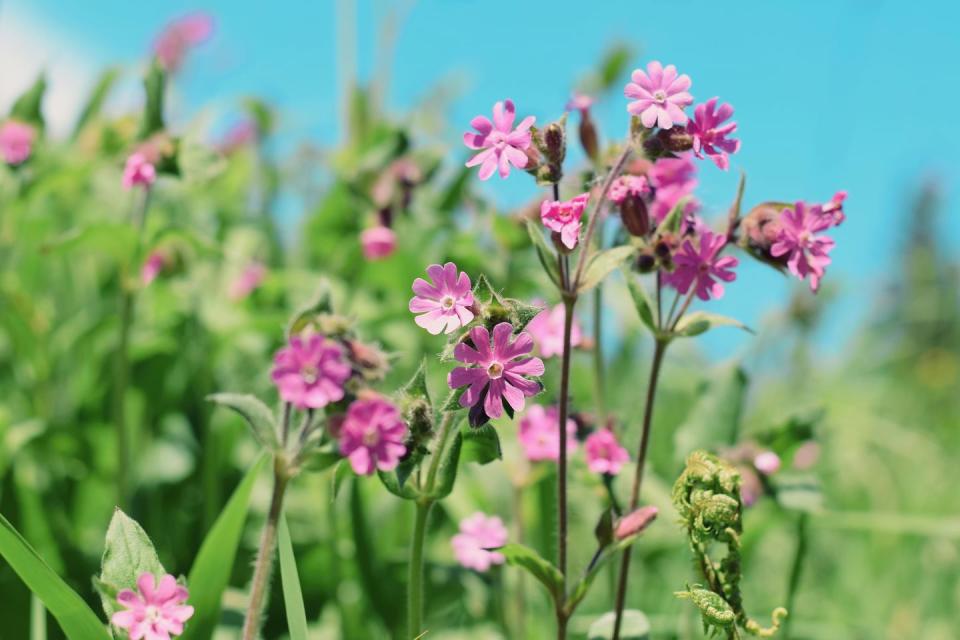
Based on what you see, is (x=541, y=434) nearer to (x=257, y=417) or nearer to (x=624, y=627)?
(x=624, y=627)

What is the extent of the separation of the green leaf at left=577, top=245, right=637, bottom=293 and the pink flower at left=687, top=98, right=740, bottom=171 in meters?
0.13

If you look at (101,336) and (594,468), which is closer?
(594,468)

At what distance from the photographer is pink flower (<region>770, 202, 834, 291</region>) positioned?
1.06 m

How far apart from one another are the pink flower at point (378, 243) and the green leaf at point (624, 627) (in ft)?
3.44

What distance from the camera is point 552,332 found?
1.39m

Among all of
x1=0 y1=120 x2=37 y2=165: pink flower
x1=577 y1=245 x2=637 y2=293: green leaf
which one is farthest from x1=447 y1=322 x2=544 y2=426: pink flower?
x1=0 y1=120 x2=37 y2=165: pink flower

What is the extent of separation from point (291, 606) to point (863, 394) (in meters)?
2.95

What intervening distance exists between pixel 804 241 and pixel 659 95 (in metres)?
0.25

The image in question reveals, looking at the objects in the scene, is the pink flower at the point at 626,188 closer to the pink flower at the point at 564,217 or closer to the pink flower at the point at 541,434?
the pink flower at the point at 564,217

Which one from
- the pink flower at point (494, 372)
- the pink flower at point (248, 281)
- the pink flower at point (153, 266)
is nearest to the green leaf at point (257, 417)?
the pink flower at point (494, 372)

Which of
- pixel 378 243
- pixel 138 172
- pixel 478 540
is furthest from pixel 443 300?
pixel 378 243

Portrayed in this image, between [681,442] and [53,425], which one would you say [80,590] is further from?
[681,442]

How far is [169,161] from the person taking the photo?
1.59m

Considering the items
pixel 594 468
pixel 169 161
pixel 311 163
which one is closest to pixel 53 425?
pixel 169 161
